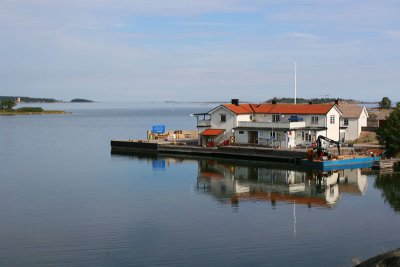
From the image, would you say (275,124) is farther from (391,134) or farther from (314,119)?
(391,134)

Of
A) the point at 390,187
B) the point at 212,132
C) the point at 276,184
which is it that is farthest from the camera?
the point at 212,132

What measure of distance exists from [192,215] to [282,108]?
112 feet

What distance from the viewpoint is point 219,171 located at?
5394cm

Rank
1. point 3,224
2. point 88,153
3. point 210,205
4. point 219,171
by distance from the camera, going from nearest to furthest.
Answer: point 3,224 → point 210,205 → point 219,171 → point 88,153

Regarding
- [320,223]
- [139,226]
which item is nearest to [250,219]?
[320,223]

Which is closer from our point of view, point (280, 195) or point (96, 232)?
point (96, 232)

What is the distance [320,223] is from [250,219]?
3993mm

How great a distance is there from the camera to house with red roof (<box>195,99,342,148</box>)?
202ft

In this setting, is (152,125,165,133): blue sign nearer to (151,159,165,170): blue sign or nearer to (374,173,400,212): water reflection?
(151,159,165,170): blue sign

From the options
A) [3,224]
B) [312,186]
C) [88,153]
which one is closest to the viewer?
[3,224]

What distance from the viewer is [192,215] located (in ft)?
110

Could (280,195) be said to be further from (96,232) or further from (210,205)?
(96,232)

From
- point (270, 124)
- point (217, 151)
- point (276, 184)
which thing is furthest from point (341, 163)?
point (217, 151)

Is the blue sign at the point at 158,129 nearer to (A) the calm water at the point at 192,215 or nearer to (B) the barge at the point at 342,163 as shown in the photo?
(A) the calm water at the point at 192,215
